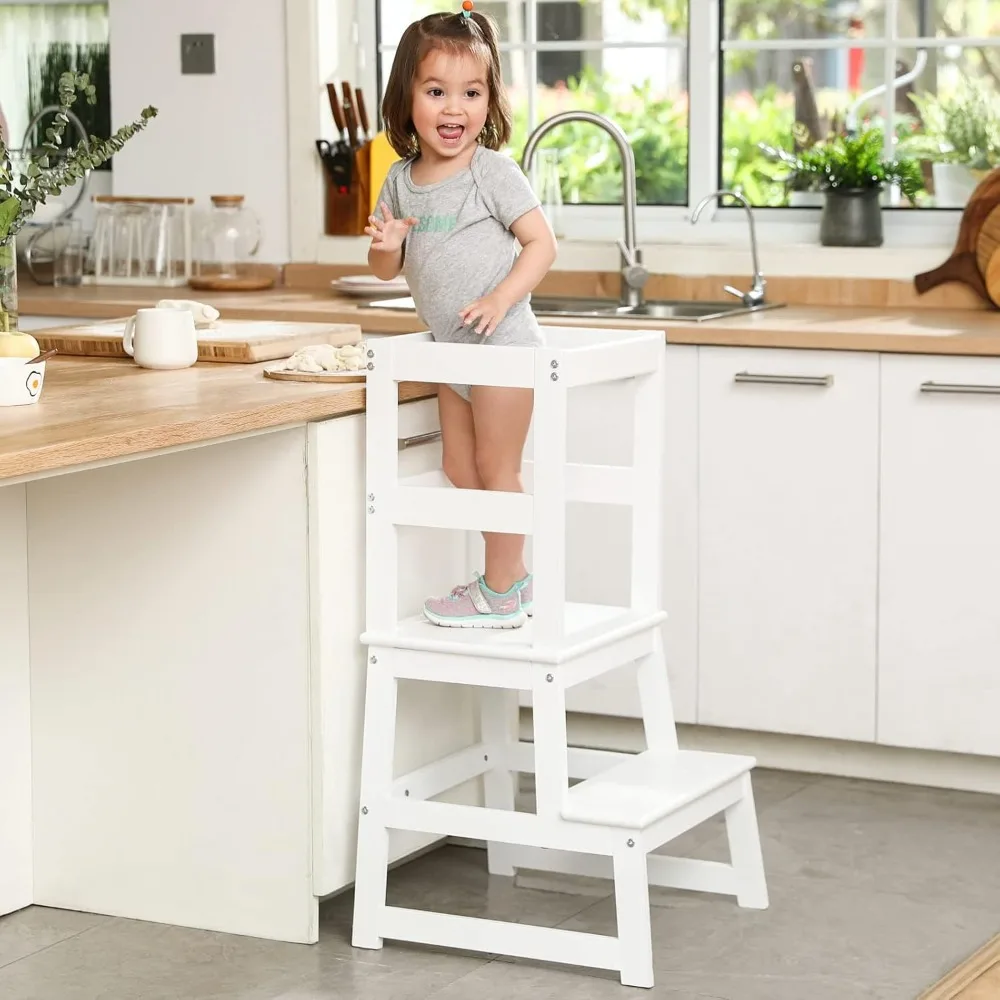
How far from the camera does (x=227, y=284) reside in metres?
4.40

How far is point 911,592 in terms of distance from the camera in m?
3.45

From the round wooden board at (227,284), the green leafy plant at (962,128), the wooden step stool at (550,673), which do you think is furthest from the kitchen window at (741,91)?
the wooden step stool at (550,673)

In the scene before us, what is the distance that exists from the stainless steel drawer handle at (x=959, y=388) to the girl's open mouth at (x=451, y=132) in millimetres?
1099

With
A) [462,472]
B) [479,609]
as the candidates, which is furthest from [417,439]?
[479,609]

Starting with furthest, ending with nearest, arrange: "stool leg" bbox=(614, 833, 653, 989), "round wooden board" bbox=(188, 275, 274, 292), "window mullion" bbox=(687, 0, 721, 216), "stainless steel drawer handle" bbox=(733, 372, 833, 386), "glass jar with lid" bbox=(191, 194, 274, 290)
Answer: "glass jar with lid" bbox=(191, 194, 274, 290) < "round wooden board" bbox=(188, 275, 274, 292) < "window mullion" bbox=(687, 0, 721, 216) < "stainless steel drawer handle" bbox=(733, 372, 833, 386) < "stool leg" bbox=(614, 833, 653, 989)

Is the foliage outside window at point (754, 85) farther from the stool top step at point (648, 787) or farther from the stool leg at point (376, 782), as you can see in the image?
the stool leg at point (376, 782)

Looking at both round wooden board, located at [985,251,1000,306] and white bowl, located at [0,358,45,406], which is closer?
white bowl, located at [0,358,45,406]

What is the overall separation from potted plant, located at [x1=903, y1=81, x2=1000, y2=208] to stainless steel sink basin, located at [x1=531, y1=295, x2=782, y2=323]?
480mm

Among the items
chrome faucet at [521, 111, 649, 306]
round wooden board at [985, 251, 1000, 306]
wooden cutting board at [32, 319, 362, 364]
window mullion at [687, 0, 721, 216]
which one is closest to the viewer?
wooden cutting board at [32, 319, 362, 364]

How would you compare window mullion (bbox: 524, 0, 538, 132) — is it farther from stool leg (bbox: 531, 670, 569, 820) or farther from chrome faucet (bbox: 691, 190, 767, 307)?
stool leg (bbox: 531, 670, 569, 820)

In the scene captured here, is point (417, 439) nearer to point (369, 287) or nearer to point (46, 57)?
point (369, 287)

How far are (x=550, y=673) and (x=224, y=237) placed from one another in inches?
88.3

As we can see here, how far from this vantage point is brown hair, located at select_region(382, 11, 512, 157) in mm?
2656

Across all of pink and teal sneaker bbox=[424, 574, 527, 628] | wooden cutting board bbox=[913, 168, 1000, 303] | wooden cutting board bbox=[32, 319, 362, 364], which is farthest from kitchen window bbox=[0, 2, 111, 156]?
pink and teal sneaker bbox=[424, 574, 527, 628]
